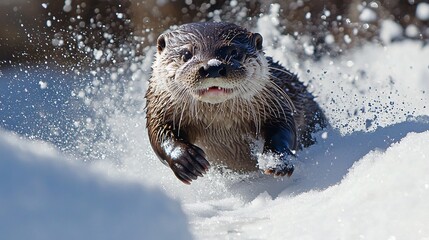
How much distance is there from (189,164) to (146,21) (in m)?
4.53

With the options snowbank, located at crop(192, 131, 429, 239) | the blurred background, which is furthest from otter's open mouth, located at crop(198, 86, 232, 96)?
the blurred background

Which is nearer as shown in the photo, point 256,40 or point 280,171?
point 280,171

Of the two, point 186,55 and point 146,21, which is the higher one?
point 146,21

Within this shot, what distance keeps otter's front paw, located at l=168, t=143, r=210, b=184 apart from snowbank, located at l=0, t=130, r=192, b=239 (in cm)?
134

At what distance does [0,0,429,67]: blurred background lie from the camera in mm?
6695

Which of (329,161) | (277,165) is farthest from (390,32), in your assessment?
(277,165)

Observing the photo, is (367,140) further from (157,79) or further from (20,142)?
(20,142)

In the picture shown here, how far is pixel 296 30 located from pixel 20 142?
574 centimetres

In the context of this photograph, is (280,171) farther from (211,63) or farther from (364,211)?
(364,211)

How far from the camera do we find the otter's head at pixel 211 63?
2670 millimetres

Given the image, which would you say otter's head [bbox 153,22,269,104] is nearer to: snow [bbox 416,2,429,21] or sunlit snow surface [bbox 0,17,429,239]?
sunlit snow surface [bbox 0,17,429,239]

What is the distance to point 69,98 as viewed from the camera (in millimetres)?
5754

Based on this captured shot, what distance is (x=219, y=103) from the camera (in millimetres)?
3004

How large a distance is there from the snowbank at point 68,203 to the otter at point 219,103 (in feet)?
4.35
